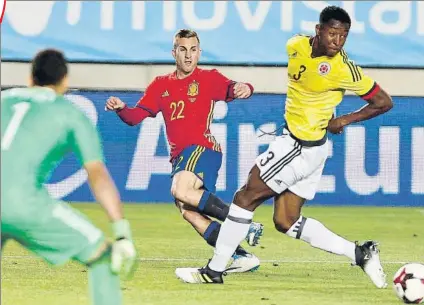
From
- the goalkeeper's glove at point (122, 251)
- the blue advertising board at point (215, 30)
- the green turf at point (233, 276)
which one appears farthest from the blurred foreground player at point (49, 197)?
the blue advertising board at point (215, 30)

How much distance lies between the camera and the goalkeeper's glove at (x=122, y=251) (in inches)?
224

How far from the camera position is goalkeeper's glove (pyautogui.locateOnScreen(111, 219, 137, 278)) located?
5680mm

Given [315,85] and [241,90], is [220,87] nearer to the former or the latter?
[241,90]

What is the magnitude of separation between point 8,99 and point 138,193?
9.06 meters

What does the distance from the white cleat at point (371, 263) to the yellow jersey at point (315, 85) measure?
2.58 feet

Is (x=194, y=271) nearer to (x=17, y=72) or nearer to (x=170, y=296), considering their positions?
(x=170, y=296)

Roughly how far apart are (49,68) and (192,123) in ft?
12.4

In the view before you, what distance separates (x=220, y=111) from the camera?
14836 mm

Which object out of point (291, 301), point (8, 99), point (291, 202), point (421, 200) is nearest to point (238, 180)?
point (421, 200)

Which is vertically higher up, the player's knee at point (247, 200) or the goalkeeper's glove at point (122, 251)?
the goalkeeper's glove at point (122, 251)

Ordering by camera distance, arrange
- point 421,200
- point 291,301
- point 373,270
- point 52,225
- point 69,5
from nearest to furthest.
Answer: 1. point 52,225
2. point 291,301
3. point 373,270
4. point 421,200
5. point 69,5

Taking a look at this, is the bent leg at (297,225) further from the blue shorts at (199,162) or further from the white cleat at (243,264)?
the blue shorts at (199,162)

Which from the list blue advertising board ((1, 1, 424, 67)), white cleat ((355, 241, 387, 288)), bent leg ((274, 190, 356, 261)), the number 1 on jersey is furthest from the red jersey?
blue advertising board ((1, 1, 424, 67))

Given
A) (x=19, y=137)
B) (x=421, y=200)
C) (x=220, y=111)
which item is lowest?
(x=421, y=200)
